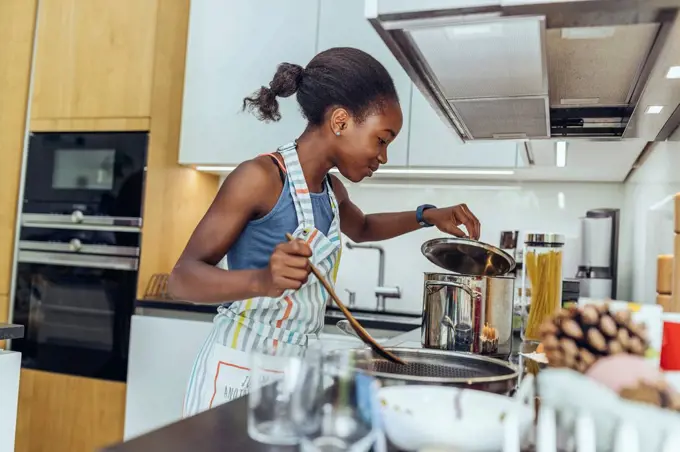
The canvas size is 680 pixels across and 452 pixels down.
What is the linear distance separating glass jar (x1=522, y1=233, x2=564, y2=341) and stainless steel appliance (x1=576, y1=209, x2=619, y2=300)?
39.9 inches

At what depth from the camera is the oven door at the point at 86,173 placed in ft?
7.52

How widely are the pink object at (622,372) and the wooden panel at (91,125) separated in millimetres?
2037

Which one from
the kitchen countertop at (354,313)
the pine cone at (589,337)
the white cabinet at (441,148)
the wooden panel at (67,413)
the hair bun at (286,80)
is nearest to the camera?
the pine cone at (589,337)

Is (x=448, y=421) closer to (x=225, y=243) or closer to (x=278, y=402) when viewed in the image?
(x=278, y=402)

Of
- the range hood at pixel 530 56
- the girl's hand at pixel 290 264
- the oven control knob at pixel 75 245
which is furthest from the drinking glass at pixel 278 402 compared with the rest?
the oven control knob at pixel 75 245

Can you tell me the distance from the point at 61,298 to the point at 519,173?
1780mm

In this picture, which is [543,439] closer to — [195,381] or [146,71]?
[195,381]

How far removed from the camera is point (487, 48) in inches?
34.5

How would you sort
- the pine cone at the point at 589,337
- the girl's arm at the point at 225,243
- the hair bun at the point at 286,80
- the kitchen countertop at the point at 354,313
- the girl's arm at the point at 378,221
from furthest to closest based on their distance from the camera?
the kitchen countertop at the point at 354,313
the girl's arm at the point at 378,221
the hair bun at the point at 286,80
the girl's arm at the point at 225,243
the pine cone at the point at 589,337

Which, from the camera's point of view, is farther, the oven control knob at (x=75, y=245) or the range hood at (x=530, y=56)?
the oven control knob at (x=75, y=245)

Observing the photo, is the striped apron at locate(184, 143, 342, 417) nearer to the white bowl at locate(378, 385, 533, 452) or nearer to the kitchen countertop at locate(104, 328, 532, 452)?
the kitchen countertop at locate(104, 328, 532, 452)

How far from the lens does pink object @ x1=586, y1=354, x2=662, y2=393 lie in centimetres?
54

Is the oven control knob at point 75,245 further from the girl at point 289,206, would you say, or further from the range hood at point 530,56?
the range hood at point 530,56

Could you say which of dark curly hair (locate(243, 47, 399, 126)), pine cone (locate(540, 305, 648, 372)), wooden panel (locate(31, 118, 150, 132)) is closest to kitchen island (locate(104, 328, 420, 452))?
pine cone (locate(540, 305, 648, 372))
